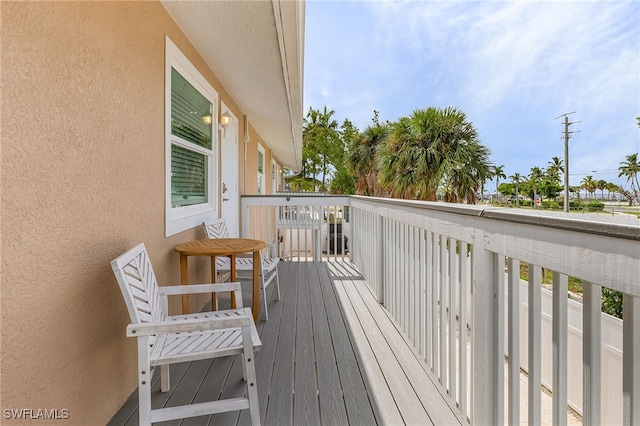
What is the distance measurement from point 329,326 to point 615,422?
193 cm

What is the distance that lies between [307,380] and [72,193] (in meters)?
1.59

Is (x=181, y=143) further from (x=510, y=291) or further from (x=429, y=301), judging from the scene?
(x=510, y=291)

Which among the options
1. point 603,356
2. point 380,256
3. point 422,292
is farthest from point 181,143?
point 603,356

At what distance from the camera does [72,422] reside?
4.62ft

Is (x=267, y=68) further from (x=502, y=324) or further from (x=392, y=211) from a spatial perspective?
(x=502, y=324)

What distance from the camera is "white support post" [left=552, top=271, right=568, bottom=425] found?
998mm

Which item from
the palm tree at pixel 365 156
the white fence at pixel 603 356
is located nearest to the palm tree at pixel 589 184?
the palm tree at pixel 365 156

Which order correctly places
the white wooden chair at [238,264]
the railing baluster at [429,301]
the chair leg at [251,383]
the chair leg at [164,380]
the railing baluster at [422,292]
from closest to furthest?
the chair leg at [251,383]
the chair leg at [164,380]
the railing baluster at [429,301]
the railing baluster at [422,292]
the white wooden chair at [238,264]

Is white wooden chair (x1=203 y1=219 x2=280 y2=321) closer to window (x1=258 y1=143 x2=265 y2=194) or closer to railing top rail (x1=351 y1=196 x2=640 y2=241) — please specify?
railing top rail (x1=351 y1=196 x2=640 y2=241)

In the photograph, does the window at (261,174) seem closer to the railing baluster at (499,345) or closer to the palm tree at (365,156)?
the railing baluster at (499,345)

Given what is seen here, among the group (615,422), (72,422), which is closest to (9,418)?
(72,422)

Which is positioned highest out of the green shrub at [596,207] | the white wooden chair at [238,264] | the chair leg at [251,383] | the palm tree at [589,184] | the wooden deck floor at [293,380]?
the palm tree at [589,184]

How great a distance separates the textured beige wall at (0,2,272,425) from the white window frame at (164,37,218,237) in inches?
11.4

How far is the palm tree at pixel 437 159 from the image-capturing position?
8.95 metres
